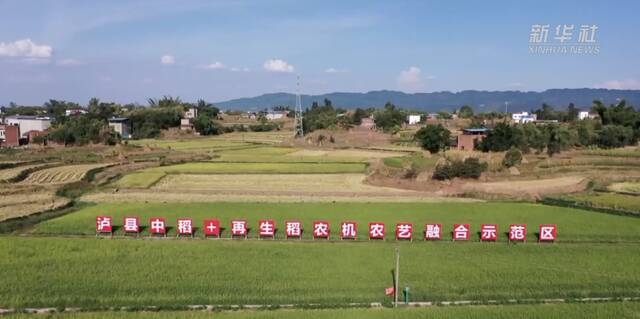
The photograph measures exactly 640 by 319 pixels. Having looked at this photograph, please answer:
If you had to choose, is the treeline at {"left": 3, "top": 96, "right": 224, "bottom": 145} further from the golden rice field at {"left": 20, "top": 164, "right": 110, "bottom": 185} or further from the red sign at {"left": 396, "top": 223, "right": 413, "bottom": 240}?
the red sign at {"left": 396, "top": 223, "right": 413, "bottom": 240}

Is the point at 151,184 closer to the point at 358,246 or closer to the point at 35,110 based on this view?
the point at 358,246

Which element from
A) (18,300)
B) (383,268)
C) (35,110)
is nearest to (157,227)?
(18,300)

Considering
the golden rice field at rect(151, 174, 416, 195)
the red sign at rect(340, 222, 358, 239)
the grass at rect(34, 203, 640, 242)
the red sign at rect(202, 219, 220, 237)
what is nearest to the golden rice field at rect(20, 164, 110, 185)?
the golden rice field at rect(151, 174, 416, 195)

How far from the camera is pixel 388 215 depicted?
32.0 m

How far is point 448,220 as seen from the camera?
101 ft

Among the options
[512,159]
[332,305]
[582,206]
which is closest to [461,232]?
[332,305]

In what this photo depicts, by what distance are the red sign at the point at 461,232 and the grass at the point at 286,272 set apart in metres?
0.85

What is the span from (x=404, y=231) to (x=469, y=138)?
1886 inches

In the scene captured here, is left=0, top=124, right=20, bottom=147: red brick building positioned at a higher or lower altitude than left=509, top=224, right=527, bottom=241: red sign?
higher

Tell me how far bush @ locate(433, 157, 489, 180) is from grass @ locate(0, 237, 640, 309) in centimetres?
1903

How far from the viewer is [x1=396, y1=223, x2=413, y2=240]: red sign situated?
2659 cm

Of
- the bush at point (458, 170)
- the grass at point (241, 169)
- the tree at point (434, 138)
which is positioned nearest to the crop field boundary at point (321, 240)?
the bush at point (458, 170)

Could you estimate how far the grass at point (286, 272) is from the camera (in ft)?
61.8

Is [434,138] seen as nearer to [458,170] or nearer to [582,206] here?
[458,170]
